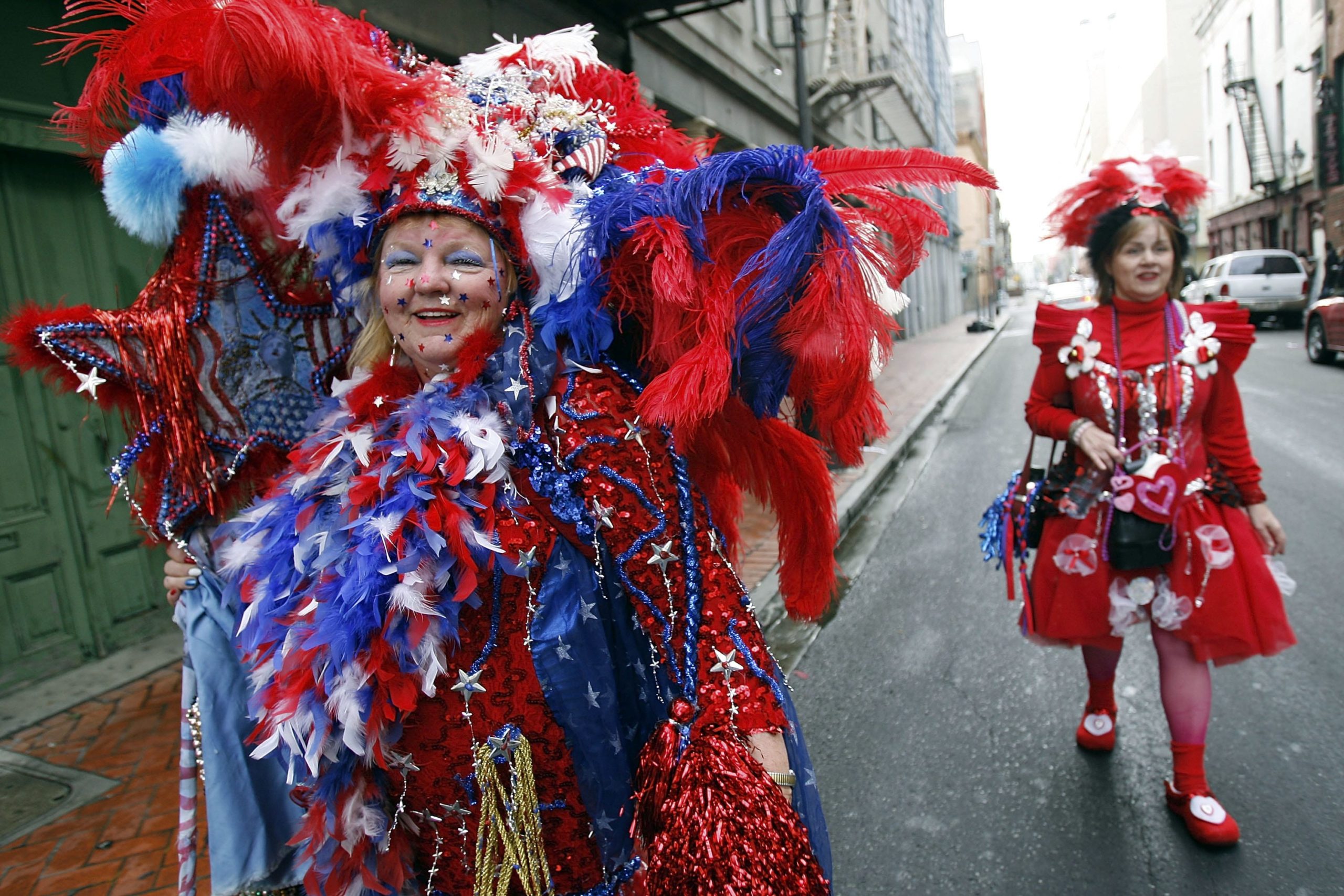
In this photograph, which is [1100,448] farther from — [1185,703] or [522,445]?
[522,445]

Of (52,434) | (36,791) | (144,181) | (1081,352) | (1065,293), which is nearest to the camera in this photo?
(144,181)

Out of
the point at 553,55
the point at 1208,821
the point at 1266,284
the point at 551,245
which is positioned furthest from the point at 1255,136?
the point at 551,245

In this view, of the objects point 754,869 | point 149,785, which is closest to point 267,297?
point 754,869

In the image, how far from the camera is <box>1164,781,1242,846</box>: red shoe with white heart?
2.54 metres

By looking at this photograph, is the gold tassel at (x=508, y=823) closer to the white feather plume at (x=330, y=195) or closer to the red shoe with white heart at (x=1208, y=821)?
the white feather plume at (x=330, y=195)

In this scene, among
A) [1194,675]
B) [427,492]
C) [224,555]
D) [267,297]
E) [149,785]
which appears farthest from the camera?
[149,785]

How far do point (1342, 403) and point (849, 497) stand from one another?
23.9 feet

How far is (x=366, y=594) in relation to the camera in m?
1.37

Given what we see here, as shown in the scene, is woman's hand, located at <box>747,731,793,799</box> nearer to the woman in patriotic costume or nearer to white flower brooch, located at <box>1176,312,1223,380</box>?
the woman in patriotic costume

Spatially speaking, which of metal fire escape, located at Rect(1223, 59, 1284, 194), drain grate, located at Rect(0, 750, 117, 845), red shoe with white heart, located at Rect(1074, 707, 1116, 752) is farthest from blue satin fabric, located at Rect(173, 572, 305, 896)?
metal fire escape, located at Rect(1223, 59, 1284, 194)

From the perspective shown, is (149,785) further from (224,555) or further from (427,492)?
(427,492)

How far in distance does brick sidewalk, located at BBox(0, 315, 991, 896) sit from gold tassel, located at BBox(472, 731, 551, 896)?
0.80m

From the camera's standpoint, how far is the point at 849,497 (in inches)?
275

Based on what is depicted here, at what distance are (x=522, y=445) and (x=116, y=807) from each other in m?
2.89
